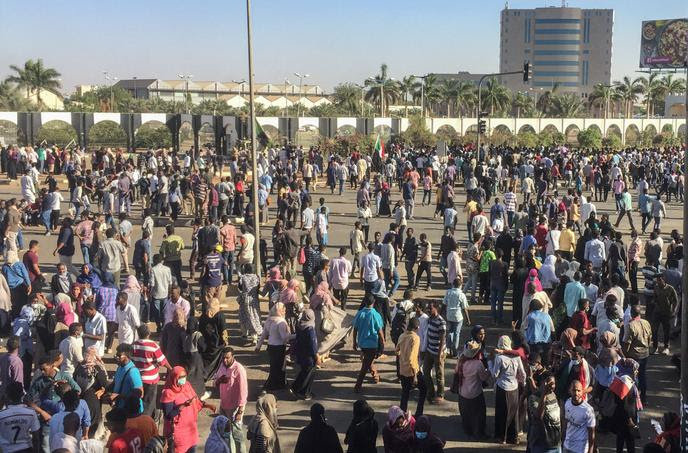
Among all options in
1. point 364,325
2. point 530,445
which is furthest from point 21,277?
point 530,445

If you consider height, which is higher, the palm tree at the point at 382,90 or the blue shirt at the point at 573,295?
the palm tree at the point at 382,90

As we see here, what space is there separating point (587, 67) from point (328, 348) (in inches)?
7244

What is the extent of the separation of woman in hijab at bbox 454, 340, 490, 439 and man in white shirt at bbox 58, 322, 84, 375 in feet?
14.4

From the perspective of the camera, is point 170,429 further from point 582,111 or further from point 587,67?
point 587,67

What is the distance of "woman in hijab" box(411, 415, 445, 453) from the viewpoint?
677 centimetres

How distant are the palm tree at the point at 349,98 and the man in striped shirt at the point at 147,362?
7499cm

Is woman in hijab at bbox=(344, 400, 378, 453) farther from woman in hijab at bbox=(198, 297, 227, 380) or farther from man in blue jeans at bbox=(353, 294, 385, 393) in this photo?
woman in hijab at bbox=(198, 297, 227, 380)

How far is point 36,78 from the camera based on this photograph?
69875 millimetres

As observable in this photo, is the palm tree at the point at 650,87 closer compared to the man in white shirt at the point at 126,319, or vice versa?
the man in white shirt at the point at 126,319

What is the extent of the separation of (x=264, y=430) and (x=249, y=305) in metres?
5.23

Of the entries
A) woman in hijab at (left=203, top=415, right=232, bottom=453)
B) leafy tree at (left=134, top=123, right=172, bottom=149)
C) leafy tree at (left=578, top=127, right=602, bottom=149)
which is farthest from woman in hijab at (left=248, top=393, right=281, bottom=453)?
leafy tree at (left=578, top=127, right=602, bottom=149)

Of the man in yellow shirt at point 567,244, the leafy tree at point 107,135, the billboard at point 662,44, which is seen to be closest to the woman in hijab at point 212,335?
the man in yellow shirt at point 567,244

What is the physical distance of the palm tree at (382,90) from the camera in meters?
78.4

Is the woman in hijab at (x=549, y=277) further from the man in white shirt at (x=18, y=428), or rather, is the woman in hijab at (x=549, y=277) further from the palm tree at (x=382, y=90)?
the palm tree at (x=382, y=90)
